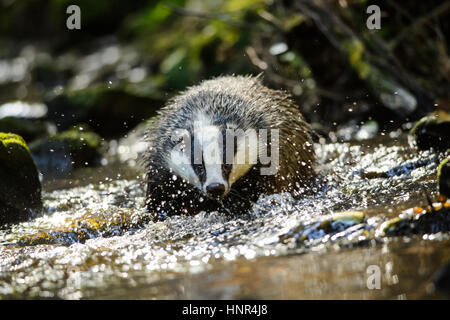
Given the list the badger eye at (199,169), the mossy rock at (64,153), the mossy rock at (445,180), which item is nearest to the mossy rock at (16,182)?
the badger eye at (199,169)

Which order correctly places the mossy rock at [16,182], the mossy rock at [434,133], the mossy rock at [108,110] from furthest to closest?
the mossy rock at [108,110] → the mossy rock at [434,133] → the mossy rock at [16,182]

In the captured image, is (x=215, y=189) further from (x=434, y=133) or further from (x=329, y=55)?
(x=329, y=55)

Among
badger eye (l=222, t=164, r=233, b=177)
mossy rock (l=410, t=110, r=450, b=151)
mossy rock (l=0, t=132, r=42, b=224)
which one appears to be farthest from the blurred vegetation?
badger eye (l=222, t=164, r=233, b=177)

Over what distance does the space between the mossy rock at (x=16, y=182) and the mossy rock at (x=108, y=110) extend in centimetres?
382

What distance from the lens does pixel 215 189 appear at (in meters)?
4.54

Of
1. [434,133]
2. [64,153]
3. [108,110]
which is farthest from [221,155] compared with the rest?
[108,110]

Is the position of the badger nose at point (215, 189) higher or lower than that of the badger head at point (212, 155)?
lower

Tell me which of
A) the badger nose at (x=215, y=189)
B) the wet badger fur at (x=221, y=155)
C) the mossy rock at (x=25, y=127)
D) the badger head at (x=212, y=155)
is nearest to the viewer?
the badger nose at (x=215, y=189)

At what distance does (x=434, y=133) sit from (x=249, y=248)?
2.94 m

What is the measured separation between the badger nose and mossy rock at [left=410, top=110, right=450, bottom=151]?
239 centimetres

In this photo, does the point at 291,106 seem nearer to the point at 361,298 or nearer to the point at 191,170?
the point at 191,170

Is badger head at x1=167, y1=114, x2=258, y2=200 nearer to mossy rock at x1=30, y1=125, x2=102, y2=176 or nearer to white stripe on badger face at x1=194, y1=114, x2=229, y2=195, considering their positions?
white stripe on badger face at x1=194, y1=114, x2=229, y2=195

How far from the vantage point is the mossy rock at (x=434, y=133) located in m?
5.83

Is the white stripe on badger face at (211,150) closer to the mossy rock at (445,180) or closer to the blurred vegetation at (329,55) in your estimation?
the mossy rock at (445,180)
